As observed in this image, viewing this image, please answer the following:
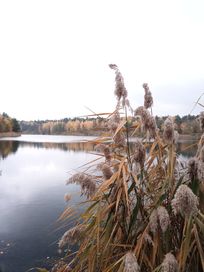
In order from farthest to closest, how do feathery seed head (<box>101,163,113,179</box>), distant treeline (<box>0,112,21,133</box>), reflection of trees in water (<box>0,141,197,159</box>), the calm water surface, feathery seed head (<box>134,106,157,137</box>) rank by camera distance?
distant treeline (<box>0,112,21,133</box>)
the calm water surface
reflection of trees in water (<box>0,141,197,159</box>)
feathery seed head (<box>101,163,113,179</box>)
feathery seed head (<box>134,106,157,137</box>)

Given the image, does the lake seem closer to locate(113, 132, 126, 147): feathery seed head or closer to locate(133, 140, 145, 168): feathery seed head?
locate(113, 132, 126, 147): feathery seed head

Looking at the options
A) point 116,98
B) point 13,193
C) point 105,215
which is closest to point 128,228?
point 105,215

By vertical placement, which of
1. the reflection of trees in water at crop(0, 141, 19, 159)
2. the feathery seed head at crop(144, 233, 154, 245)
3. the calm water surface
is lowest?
Result: the calm water surface

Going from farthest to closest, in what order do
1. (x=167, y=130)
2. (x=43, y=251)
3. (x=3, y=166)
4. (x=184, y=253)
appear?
(x=3, y=166) < (x=43, y=251) < (x=167, y=130) < (x=184, y=253)

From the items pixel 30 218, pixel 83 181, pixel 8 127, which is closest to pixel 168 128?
pixel 83 181

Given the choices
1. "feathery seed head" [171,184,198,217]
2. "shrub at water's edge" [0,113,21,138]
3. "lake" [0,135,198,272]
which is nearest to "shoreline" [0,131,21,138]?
"shrub at water's edge" [0,113,21,138]

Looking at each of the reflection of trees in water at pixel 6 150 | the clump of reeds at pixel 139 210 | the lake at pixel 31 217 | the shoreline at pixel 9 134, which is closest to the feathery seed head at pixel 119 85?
the clump of reeds at pixel 139 210

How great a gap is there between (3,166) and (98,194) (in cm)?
3263

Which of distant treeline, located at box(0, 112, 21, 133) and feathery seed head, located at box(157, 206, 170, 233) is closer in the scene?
feathery seed head, located at box(157, 206, 170, 233)

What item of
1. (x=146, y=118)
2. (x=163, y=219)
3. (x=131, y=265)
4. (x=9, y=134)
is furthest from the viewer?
(x=9, y=134)

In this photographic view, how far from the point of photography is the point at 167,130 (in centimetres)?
231

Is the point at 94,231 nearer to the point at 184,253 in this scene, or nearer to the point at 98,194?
the point at 98,194

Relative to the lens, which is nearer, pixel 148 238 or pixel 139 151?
pixel 139 151

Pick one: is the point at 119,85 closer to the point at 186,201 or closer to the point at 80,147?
the point at 186,201
